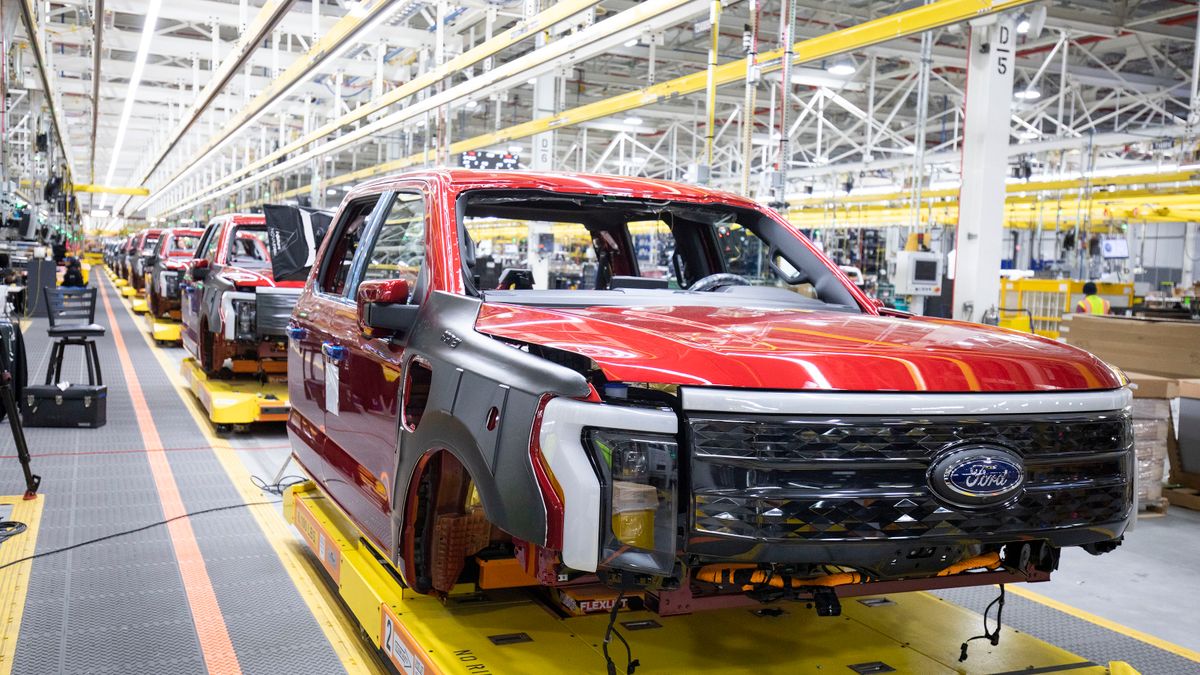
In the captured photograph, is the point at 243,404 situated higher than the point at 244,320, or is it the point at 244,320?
the point at 244,320

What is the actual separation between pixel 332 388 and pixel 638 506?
212 centimetres

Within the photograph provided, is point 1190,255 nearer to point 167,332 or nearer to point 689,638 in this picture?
point 167,332

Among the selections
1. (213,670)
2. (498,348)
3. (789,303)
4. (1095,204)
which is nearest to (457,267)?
(498,348)

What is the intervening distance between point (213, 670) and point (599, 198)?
2.07 meters

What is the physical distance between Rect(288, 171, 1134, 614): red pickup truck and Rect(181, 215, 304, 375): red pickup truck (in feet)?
15.9

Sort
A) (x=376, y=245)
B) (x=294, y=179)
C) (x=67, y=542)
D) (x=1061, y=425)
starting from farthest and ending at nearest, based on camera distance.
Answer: (x=294, y=179) < (x=67, y=542) < (x=376, y=245) < (x=1061, y=425)

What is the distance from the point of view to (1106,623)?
160 inches

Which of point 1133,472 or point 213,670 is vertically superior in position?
point 1133,472

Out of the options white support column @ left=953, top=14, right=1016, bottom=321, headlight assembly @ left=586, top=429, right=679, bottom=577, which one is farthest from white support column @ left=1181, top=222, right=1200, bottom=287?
headlight assembly @ left=586, top=429, right=679, bottom=577

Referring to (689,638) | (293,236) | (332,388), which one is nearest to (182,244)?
(293,236)

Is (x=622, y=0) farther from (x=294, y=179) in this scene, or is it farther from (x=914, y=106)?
(x=294, y=179)

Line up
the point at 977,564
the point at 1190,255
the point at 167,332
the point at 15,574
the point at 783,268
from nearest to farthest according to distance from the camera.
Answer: the point at 977,564 → the point at 783,268 → the point at 15,574 → the point at 167,332 → the point at 1190,255

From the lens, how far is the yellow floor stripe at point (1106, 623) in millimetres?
3762

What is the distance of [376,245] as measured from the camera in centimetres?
371
